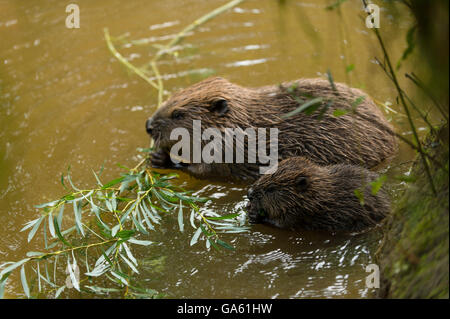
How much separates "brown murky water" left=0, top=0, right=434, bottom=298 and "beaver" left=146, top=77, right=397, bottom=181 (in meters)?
0.19

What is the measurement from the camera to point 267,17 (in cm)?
717

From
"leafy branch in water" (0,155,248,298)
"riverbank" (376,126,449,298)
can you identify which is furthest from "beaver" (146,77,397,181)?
"riverbank" (376,126,449,298)

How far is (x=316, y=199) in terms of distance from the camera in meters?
3.79

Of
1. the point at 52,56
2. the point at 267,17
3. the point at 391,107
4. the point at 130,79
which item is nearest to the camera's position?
the point at 391,107

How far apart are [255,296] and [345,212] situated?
36.4 inches

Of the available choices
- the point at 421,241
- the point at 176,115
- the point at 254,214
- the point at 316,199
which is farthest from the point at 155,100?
the point at 421,241

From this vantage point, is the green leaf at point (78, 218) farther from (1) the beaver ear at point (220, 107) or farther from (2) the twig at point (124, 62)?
(2) the twig at point (124, 62)

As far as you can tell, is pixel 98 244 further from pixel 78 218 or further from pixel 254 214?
pixel 254 214

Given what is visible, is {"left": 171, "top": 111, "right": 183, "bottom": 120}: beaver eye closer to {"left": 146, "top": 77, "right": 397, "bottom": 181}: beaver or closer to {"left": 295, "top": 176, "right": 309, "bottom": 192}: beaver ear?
{"left": 146, "top": 77, "right": 397, "bottom": 181}: beaver

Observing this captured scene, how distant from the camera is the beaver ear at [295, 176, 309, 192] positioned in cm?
382

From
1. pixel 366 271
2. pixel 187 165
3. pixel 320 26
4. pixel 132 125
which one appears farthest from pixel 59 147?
pixel 320 26

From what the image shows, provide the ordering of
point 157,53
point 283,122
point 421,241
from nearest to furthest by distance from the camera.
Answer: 1. point 421,241
2. point 283,122
3. point 157,53

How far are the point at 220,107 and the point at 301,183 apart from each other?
45.0 inches
